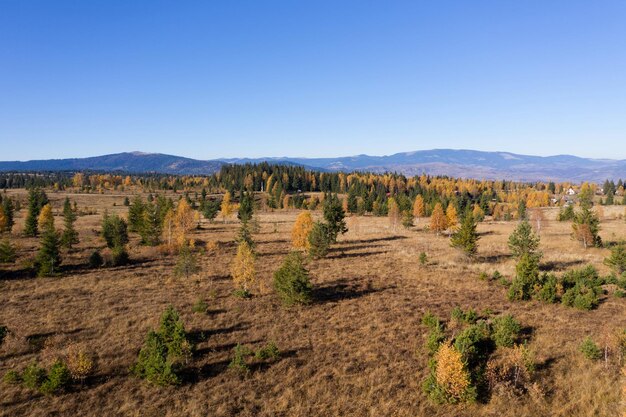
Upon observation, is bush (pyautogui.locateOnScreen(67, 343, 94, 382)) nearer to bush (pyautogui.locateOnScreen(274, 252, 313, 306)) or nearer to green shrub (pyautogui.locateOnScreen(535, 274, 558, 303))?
bush (pyautogui.locateOnScreen(274, 252, 313, 306))

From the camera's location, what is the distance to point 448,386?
19.2 metres

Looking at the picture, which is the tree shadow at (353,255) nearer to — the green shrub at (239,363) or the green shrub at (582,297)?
the green shrub at (582,297)

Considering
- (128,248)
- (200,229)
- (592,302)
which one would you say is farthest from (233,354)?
(200,229)

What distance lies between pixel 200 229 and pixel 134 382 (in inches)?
2663

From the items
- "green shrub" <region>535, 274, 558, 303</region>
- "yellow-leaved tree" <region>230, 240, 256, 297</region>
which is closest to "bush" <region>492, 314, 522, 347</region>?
"green shrub" <region>535, 274, 558, 303</region>

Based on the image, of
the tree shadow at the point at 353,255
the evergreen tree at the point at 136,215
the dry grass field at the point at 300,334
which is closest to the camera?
the dry grass field at the point at 300,334

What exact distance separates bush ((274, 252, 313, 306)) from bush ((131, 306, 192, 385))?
11.6 meters

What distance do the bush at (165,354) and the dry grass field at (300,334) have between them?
64cm

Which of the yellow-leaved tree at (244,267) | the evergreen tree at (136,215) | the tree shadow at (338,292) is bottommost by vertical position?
the tree shadow at (338,292)

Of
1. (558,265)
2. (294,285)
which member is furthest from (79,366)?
(558,265)

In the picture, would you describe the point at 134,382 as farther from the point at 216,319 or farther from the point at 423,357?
the point at 423,357

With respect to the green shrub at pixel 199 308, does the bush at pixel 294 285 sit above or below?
above

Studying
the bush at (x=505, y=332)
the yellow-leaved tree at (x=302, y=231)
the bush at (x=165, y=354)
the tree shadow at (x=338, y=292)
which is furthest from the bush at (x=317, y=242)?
the bush at (x=165, y=354)

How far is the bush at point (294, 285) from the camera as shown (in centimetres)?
3394
